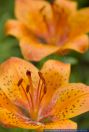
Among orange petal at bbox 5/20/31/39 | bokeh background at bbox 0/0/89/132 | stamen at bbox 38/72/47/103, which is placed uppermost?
Answer: stamen at bbox 38/72/47/103

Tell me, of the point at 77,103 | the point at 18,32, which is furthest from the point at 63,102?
the point at 18,32

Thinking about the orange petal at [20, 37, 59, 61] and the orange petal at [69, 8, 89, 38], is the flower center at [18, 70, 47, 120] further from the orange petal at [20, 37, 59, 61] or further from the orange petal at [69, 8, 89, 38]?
the orange petal at [69, 8, 89, 38]

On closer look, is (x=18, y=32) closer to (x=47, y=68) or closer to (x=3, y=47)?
(x=3, y=47)

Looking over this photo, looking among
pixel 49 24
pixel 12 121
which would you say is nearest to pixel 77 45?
pixel 49 24

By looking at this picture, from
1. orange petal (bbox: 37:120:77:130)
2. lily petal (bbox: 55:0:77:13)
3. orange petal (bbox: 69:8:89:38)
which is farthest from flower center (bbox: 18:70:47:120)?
lily petal (bbox: 55:0:77:13)

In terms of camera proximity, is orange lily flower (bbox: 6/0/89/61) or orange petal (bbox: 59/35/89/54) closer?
orange petal (bbox: 59/35/89/54)

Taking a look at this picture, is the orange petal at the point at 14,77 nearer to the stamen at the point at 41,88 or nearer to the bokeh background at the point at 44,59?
the stamen at the point at 41,88
